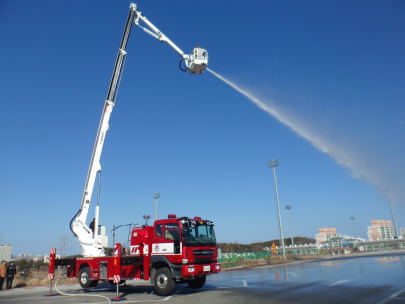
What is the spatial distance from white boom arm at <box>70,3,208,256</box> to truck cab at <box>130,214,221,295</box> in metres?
2.48

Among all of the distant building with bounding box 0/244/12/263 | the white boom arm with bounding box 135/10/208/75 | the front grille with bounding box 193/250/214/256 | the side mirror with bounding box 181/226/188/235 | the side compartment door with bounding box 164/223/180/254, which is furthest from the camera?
the distant building with bounding box 0/244/12/263

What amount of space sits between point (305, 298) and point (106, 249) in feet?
31.5

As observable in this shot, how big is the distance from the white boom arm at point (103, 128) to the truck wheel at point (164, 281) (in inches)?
144

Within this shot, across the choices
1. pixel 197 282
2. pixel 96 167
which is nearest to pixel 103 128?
pixel 96 167

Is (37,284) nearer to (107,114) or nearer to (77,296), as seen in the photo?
(77,296)

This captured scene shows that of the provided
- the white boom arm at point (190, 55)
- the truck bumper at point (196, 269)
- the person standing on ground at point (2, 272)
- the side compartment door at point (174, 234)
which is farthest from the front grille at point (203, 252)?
the person standing on ground at point (2, 272)

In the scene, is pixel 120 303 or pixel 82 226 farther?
pixel 82 226

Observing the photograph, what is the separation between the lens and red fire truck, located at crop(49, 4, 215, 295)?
12031 millimetres

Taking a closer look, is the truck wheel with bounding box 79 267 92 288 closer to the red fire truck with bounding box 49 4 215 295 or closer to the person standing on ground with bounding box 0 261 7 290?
the red fire truck with bounding box 49 4 215 295

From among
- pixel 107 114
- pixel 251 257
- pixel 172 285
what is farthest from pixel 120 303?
pixel 251 257

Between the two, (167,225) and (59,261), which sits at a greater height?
(167,225)

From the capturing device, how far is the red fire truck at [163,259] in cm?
1192

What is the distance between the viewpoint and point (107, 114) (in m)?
15.6

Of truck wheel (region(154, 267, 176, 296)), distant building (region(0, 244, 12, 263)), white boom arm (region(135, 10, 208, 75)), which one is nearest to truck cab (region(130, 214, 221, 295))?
truck wheel (region(154, 267, 176, 296))
